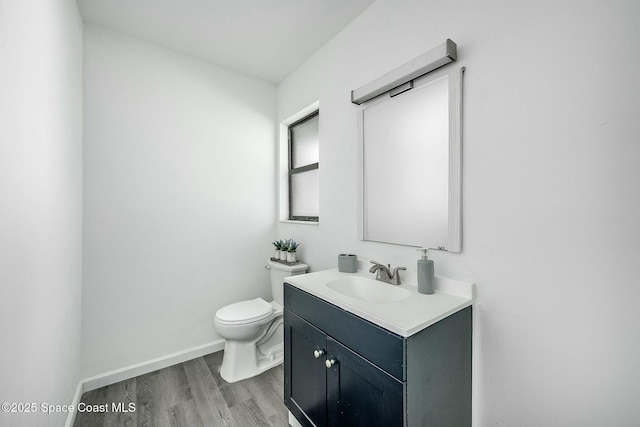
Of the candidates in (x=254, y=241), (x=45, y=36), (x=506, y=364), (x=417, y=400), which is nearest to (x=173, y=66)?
(x=45, y=36)

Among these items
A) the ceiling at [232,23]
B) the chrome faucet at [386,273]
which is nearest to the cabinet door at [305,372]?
the chrome faucet at [386,273]

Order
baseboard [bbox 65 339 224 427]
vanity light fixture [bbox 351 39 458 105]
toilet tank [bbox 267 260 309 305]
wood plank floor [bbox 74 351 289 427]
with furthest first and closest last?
1. toilet tank [bbox 267 260 309 305]
2. baseboard [bbox 65 339 224 427]
3. wood plank floor [bbox 74 351 289 427]
4. vanity light fixture [bbox 351 39 458 105]

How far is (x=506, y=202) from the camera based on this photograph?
106 centimetres

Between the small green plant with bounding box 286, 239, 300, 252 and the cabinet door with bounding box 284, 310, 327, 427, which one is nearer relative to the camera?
the cabinet door with bounding box 284, 310, 327, 427

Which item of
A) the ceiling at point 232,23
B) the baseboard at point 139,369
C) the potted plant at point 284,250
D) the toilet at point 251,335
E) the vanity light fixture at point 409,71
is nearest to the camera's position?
the vanity light fixture at point 409,71

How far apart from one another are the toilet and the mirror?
0.92 m

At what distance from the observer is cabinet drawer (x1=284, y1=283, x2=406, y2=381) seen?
90 centimetres

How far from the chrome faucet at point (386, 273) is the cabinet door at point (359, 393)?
0.46 metres

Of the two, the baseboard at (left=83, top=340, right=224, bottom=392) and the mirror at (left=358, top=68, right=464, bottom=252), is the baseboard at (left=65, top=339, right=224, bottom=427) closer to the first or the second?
the baseboard at (left=83, top=340, right=224, bottom=392)

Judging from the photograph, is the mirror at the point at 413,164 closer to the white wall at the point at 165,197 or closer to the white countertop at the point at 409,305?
the white countertop at the point at 409,305

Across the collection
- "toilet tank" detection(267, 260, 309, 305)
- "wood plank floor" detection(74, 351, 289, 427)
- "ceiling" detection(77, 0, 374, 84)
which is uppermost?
"ceiling" detection(77, 0, 374, 84)

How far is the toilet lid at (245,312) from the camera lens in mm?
1883

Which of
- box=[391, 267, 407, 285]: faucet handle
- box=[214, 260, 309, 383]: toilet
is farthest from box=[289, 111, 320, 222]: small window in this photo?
box=[391, 267, 407, 285]: faucet handle

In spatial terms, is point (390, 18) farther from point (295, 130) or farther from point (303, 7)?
point (295, 130)
